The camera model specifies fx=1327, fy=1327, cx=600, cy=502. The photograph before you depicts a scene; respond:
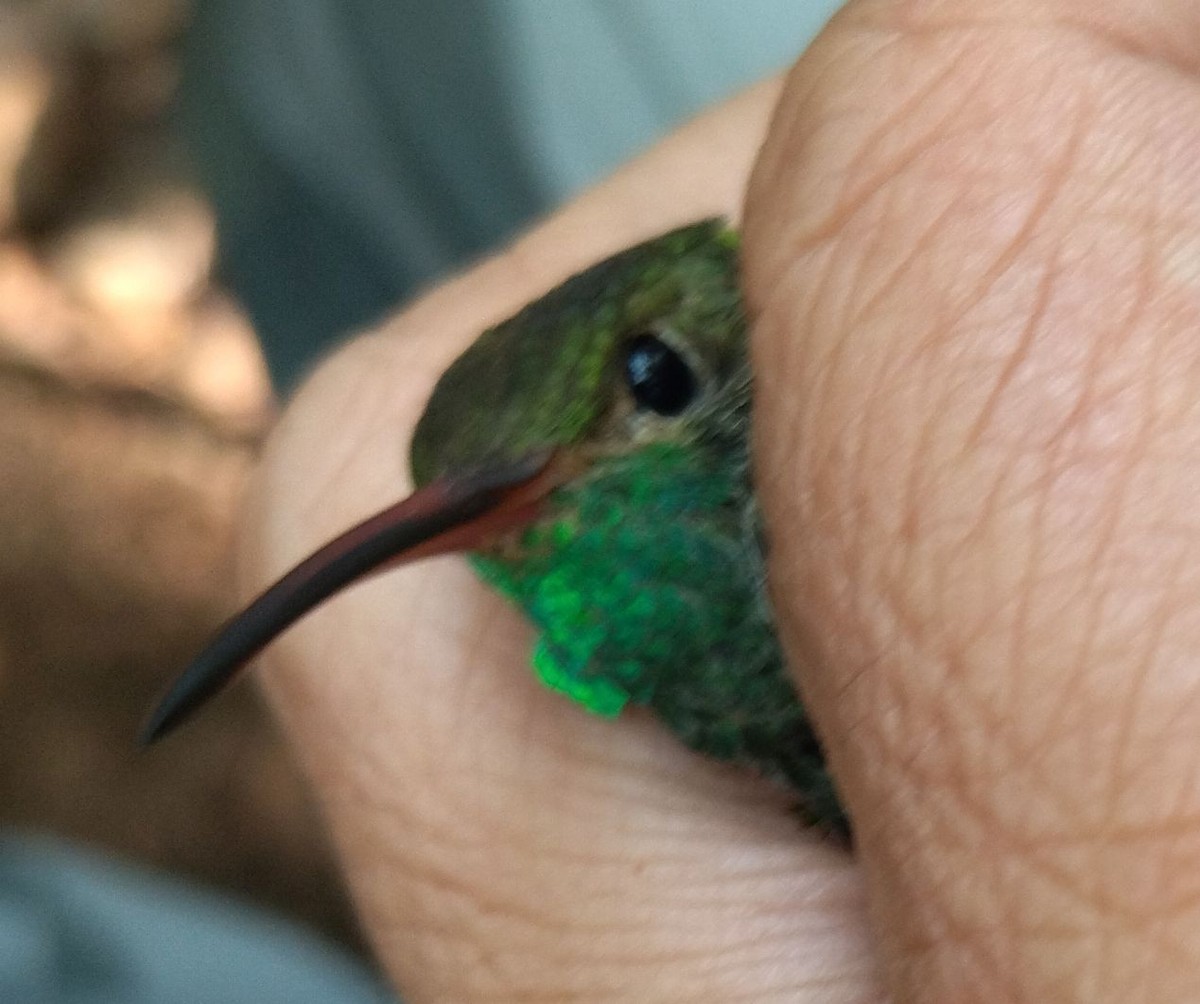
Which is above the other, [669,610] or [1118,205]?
[1118,205]

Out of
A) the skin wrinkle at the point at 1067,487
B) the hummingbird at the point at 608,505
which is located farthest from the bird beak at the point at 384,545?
the skin wrinkle at the point at 1067,487

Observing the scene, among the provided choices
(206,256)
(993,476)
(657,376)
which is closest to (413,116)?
(206,256)

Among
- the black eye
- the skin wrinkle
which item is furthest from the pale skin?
the black eye

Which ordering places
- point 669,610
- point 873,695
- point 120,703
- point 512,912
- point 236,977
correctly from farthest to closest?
point 120,703
point 236,977
point 512,912
point 669,610
point 873,695

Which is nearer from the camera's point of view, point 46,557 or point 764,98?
A: point 764,98

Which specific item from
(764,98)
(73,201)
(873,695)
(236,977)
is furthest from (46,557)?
(873,695)

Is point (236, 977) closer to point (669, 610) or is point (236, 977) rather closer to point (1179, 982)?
point (669, 610)

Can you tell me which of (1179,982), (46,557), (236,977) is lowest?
(236,977)

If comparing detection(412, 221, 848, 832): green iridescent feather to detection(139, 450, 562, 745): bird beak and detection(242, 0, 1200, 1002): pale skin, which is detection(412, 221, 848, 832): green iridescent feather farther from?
detection(242, 0, 1200, 1002): pale skin
